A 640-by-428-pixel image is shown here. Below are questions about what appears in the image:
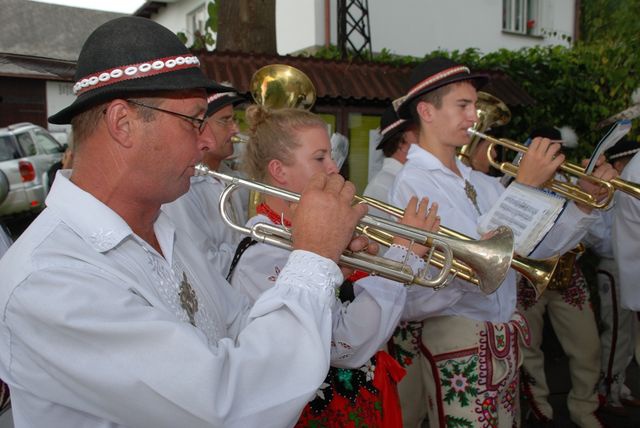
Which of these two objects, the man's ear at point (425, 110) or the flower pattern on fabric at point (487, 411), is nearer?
the flower pattern on fabric at point (487, 411)

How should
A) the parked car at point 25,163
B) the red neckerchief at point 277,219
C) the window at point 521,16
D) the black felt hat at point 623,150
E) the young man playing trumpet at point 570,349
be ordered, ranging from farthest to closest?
1. the window at point 521,16
2. the parked car at point 25,163
3. the black felt hat at point 623,150
4. the young man playing trumpet at point 570,349
5. the red neckerchief at point 277,219

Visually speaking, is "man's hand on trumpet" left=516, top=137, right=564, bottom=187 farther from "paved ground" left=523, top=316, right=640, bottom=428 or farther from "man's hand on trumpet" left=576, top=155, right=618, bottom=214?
"paved ground" left=523, top=316, right=640, bottom=428

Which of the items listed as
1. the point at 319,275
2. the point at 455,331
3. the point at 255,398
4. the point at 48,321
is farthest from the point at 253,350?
the point at 455,331

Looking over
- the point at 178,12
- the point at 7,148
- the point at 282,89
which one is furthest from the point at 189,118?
the point at 178,12

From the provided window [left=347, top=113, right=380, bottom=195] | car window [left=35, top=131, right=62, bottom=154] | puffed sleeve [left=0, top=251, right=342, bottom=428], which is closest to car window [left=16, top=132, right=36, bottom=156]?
car window [left=35, top=131, right=62, bottom=154]

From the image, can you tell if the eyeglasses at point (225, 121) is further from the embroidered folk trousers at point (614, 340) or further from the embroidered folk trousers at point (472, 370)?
the embroidered folk trousers at point (614, 340)

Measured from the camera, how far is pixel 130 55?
4.95 ft

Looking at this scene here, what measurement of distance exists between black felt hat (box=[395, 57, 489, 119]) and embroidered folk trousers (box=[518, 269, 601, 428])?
1.88 metres

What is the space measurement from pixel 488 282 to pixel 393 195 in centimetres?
92

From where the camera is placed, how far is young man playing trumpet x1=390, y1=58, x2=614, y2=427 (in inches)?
102

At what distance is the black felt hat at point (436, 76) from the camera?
9.85 feet

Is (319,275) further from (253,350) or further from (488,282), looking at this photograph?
(488,282)

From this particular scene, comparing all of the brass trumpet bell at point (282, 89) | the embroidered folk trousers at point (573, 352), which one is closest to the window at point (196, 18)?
the brass trumpet bell at point (282, 89)

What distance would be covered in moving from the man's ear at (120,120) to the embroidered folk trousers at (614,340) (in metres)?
4.22
